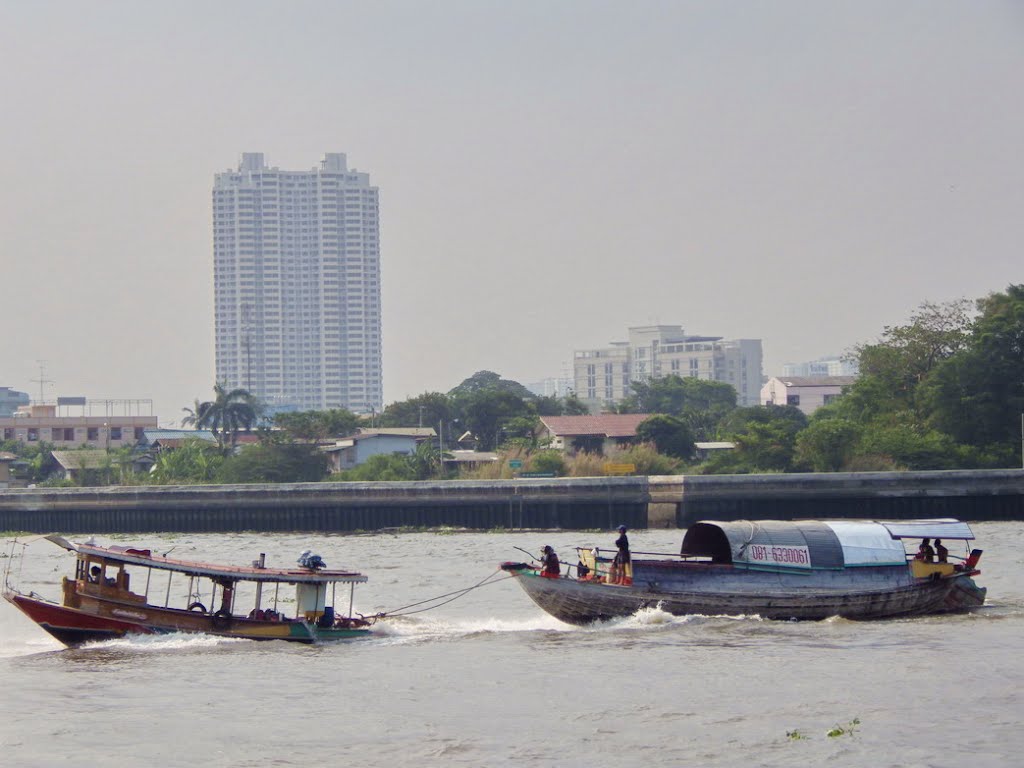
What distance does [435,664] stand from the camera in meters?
24.6

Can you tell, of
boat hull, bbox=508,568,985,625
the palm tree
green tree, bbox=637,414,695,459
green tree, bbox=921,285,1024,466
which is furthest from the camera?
the palm tree

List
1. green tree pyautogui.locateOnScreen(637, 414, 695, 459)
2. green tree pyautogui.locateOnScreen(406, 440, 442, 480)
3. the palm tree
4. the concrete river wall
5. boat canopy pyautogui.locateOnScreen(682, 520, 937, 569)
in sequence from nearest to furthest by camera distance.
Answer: boat canopy pyautogui.locateOnScreen(682, 520, 937, 569), the concrete river wall, green tree pyautogui.locateOnScreen(406, 440, 442, 480), green tree pyautogui.locateOnScreen(637, 414, 695, 459), the palm tree

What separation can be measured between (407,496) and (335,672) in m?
35.5

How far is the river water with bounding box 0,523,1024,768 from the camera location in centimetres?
1850

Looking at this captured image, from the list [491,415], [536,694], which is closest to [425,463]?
[491,415]

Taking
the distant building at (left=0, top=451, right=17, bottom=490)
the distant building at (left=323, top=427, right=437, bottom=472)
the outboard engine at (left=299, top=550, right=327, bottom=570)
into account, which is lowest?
the outboard engine at (left=299, top=550, right=327, bottom=570)

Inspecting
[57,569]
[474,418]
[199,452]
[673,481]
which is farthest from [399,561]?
[474,418]

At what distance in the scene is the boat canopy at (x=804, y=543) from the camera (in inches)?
1120

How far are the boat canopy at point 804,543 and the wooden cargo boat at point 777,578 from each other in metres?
0.02

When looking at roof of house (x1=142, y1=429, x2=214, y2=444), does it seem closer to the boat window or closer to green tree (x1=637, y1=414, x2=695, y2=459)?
green tree (x1=637, y1=414, x2=695, y2=459)

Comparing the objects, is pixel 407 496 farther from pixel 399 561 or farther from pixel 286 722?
pixel 286 722

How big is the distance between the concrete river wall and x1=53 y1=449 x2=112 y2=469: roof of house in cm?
2474

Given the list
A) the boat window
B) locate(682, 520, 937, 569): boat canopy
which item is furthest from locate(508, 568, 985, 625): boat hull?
the boat window

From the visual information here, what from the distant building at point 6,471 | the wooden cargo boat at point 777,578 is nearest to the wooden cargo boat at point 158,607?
the wooden cargo boat at point 777,578
